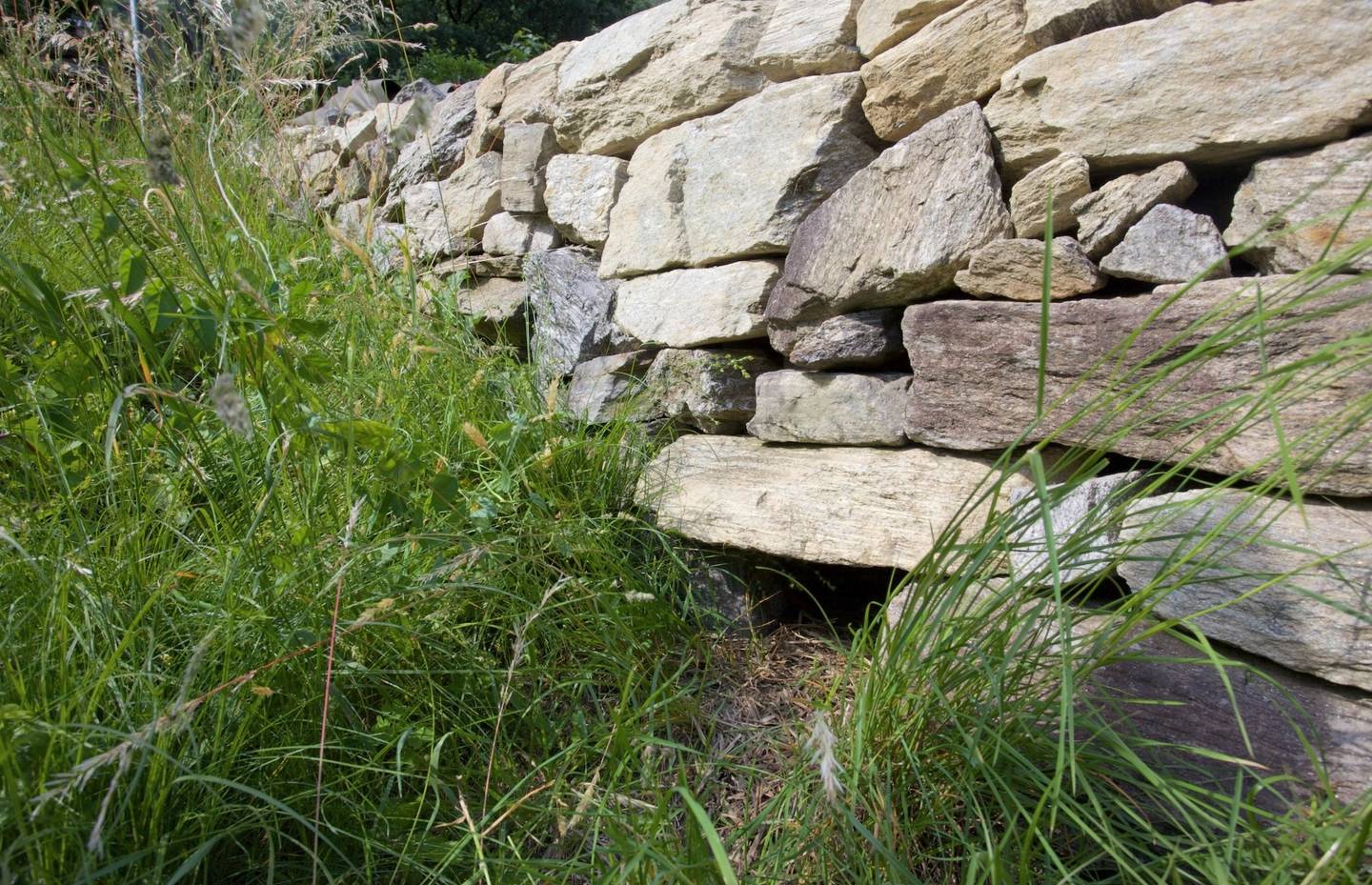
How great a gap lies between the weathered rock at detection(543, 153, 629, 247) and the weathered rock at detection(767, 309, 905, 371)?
0.96 meters

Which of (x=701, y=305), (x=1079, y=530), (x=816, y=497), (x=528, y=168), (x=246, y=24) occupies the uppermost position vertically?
(x=246, y=24)

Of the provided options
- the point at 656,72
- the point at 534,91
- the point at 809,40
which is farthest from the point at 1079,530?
the point at 534,91

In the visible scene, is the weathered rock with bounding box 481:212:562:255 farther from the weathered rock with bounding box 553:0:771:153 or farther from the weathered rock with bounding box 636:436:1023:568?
the weathered rock with bounding box 636:436:1023:568

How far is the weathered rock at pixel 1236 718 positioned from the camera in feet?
4.34

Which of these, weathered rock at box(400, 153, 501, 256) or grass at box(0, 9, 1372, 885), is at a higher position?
weathered rock at box(400, 153, 501, 256)

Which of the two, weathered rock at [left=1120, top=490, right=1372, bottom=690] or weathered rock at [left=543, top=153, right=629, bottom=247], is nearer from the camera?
weathered rock at [left=1120, top=490, right=1372, bottom=690]

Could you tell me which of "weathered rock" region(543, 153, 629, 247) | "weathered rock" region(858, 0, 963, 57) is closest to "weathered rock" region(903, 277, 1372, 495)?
"weathered rock" region(858, 0, 963, 57)

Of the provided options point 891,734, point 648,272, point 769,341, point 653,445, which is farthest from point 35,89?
point 891,734

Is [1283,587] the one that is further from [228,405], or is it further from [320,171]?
[320,171]

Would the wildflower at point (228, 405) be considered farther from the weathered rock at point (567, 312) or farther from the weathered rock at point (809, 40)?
the weathered rock at point (809, 40)

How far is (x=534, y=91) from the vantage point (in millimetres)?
3170

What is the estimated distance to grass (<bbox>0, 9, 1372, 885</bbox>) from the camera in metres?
1.12

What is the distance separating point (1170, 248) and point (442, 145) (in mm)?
2775

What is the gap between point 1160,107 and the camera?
162 centimetres
